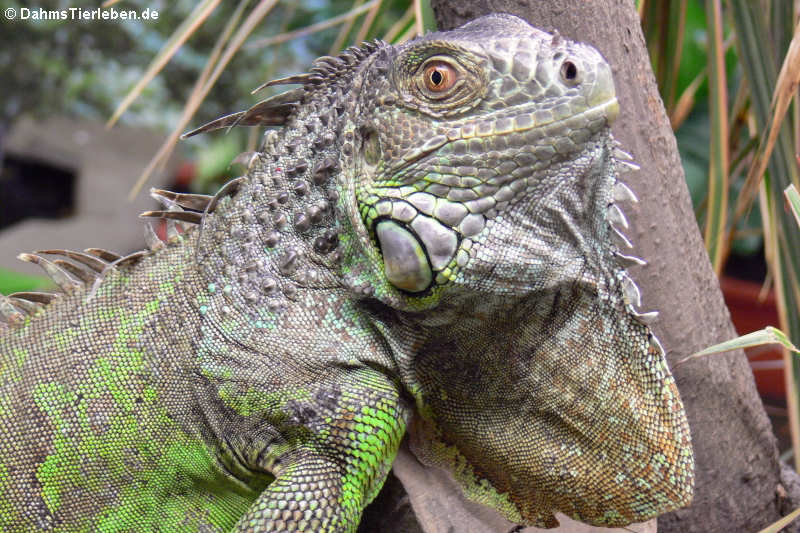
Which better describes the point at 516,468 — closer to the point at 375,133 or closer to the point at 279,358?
the point at 279,358

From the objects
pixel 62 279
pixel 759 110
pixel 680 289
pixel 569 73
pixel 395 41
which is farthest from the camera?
pixel 395 41

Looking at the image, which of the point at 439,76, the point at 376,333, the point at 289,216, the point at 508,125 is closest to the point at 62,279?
the point at 289,216

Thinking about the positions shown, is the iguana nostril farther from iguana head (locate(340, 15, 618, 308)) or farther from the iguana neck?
the iguana neck

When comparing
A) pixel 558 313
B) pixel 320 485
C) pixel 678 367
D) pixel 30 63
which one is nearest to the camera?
pixel 320 485

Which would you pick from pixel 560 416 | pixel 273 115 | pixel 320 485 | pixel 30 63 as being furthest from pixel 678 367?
pixel 30 63

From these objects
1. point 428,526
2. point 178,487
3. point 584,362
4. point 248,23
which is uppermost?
point 248,23

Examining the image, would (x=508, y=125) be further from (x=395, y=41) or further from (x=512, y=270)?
(x=395, y=41)
